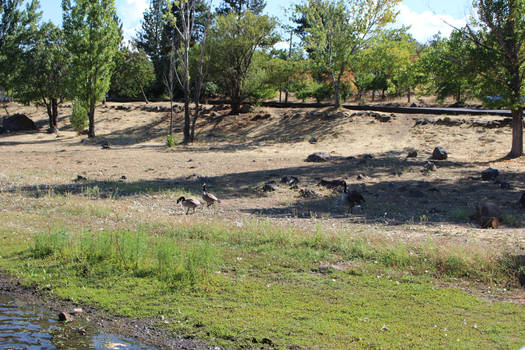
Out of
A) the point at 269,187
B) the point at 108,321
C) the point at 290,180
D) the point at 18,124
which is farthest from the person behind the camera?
the point at 18,124

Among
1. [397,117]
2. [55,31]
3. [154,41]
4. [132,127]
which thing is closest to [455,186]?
[397,117]

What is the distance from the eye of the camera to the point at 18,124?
148ft

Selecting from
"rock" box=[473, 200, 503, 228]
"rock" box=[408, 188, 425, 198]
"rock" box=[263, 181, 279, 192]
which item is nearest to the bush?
"rock" box=[263, 181, 279, 192]

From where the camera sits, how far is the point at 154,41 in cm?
6062

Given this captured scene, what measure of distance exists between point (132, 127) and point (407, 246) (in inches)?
1449

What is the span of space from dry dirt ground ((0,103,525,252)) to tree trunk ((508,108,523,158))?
2.79ft

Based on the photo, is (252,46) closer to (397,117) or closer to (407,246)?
(397,117)

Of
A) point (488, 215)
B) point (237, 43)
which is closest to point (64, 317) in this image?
point (488, 215)

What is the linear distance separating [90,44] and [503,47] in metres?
28.6

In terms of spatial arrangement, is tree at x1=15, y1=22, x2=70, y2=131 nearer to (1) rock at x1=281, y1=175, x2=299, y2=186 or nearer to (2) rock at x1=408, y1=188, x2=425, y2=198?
(1) rock at x1=281, y1=175, x2=299, y2=186

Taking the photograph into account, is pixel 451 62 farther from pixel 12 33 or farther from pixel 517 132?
pixel 12 33

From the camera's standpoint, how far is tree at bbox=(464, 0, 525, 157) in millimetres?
21062

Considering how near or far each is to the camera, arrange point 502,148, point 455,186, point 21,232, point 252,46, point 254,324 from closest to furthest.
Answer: point 254,324 → point 21,232 → point 455,186 → point 502,148 → point 252,46

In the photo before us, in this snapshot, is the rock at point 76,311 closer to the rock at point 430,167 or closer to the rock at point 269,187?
the rock at point 269,187
